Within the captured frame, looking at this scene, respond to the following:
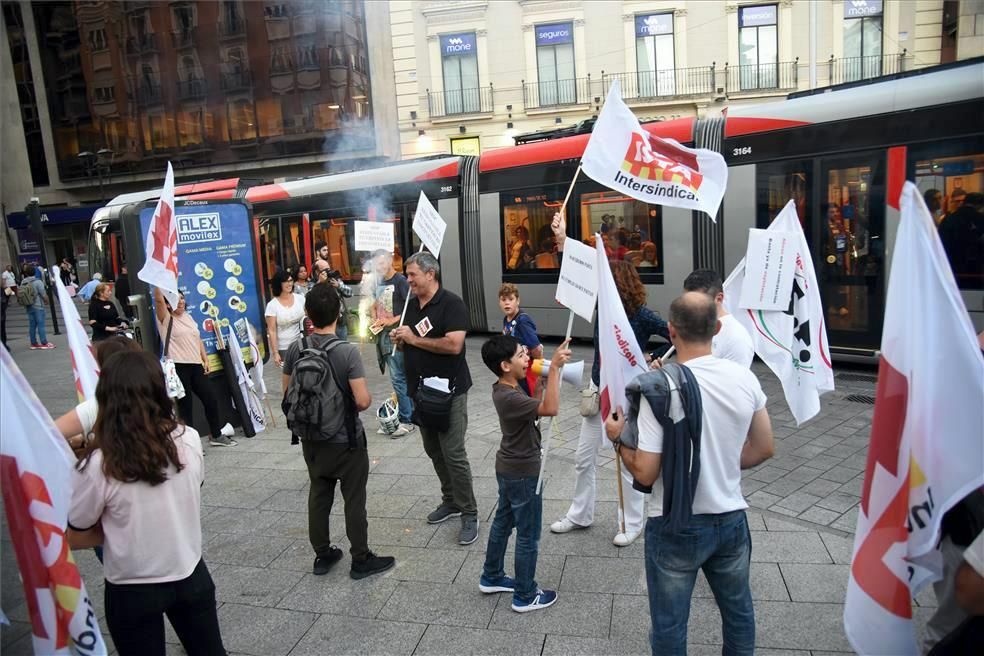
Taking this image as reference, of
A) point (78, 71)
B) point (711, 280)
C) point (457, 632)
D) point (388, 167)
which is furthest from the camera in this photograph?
point (78, 71)

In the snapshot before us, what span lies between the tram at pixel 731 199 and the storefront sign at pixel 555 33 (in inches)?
510

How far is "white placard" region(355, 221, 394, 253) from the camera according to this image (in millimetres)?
7207

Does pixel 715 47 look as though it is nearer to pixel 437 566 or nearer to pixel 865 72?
pixel 865 72

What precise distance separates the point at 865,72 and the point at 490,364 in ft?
76.1

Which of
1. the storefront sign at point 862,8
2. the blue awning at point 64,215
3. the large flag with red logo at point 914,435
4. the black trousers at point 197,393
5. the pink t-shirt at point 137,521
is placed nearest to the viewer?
the large flag with red logo at point 914,435

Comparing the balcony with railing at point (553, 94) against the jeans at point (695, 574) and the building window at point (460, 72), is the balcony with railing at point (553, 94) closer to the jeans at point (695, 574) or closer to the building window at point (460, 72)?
the building window at point (460, 72)

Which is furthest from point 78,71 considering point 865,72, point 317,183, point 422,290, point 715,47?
point 422,290

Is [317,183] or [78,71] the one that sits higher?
[78,71]

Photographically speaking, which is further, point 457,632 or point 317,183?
point 317,183

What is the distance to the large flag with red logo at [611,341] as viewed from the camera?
3229 millimetres

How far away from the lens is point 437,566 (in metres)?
3.97

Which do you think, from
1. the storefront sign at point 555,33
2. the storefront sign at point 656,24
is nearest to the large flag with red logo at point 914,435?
the storefront sign at point 656,24

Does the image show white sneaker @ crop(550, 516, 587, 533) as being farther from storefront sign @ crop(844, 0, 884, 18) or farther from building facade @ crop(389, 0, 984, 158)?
storefront sign @ crop(844, 0, 884, 18)

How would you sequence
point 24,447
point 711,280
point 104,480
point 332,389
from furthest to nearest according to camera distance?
1. point 711,280
2. point 332,389
3. point 104,480
4. point 24,447
